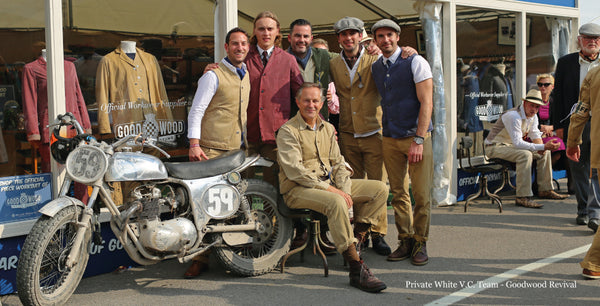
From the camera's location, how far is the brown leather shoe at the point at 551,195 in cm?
856

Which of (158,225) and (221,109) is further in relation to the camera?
(221,109)

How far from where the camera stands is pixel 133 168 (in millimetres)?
4570

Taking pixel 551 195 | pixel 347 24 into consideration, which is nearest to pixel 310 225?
pixel 347 24

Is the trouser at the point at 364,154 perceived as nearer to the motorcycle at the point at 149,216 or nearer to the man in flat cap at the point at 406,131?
the man in flat cap at the point at 406,131

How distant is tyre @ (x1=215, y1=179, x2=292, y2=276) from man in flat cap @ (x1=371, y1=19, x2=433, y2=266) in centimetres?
99

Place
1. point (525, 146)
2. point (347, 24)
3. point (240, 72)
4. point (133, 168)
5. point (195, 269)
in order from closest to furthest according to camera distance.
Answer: point (133, 168), point (195, 269), point (240, 72), point (347, 24), point (525, 146)

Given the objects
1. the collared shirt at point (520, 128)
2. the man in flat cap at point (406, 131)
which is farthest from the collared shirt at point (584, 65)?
the man in flat cap at point (406, 131)

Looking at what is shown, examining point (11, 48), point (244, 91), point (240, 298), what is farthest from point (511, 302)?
point (11, 48)

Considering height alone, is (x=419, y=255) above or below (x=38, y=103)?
below

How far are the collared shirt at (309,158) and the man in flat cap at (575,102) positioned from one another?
289cm

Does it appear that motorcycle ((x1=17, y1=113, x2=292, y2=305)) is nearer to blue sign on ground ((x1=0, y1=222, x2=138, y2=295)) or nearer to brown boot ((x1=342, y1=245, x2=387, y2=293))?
blue sign on ground ((x1=0, y1=222, x2=138, y2=295))

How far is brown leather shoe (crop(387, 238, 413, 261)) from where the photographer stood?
554cm

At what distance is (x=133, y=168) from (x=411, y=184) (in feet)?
7.80

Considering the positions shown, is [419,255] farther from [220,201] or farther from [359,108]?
[220,201]
